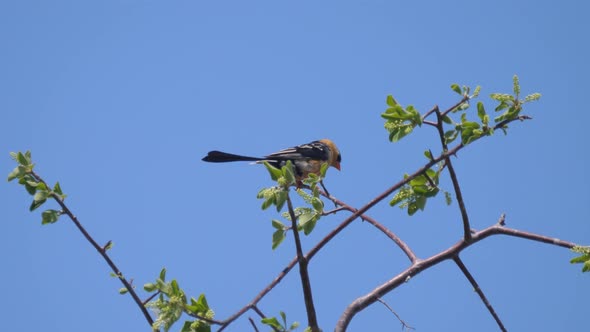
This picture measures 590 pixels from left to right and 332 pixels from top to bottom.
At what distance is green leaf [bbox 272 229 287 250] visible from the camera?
3221mm

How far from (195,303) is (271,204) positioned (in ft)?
2.23

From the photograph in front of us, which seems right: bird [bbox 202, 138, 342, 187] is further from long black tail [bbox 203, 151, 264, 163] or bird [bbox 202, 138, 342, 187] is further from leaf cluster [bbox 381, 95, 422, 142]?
leaf cluster [bbox 381, 95, 422, 142]

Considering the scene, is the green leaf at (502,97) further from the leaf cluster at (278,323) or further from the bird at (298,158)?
the bird at (298,158)

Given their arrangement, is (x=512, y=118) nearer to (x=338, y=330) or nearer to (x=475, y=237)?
(x=475, y=237)

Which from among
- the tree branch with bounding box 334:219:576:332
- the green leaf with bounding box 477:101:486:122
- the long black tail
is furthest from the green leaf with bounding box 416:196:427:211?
the long black tail

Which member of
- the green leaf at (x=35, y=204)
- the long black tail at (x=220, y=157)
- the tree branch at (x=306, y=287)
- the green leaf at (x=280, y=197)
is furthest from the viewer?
the long black tail at (x=220, y=157)

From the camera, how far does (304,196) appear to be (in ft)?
10.9

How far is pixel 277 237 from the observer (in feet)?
10.6

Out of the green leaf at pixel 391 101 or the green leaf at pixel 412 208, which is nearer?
the green leaf at pixel 391 101

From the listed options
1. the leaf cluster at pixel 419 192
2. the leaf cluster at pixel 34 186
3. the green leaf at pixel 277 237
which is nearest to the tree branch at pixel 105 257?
the leaf cluster at pixel 34 186

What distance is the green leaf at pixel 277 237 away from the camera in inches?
127

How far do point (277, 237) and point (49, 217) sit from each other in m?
1.30

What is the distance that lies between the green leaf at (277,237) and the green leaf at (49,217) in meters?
1.25

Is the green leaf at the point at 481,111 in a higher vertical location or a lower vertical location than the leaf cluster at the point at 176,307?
lower
